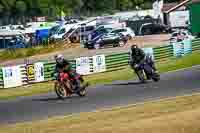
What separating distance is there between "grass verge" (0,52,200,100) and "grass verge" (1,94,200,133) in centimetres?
1061

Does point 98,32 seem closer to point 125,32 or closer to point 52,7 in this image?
point 125,32

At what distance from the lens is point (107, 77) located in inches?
1187

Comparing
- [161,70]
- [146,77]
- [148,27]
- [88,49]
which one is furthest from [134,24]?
[146,77]

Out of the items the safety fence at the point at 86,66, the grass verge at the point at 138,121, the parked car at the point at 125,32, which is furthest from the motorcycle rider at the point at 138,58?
the parked car at the point at 125,32

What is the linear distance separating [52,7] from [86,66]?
4169 inches

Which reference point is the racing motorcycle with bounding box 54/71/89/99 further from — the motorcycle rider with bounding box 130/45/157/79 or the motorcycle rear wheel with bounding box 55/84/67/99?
the motorcycle rider with bounding box 130/45/157/79

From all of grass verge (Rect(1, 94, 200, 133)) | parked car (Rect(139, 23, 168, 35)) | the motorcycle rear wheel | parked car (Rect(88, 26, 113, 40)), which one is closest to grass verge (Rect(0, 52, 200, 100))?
the motorcycle rear wheel

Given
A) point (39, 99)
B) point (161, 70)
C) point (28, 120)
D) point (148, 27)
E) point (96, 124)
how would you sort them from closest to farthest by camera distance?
point (96, 124) < point (28, 120) < point (39, 99) < point (161, 70) < point (148, 27)

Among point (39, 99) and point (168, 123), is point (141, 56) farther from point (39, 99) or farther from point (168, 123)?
point (168, 123)

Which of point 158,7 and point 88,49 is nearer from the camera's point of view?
point 88,49

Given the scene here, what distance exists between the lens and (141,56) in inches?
1005

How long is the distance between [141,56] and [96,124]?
1288 centimetres

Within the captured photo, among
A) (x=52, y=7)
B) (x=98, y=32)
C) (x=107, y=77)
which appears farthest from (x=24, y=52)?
(x=52, y=7)

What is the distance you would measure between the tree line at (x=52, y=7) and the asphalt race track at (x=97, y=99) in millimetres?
111068
